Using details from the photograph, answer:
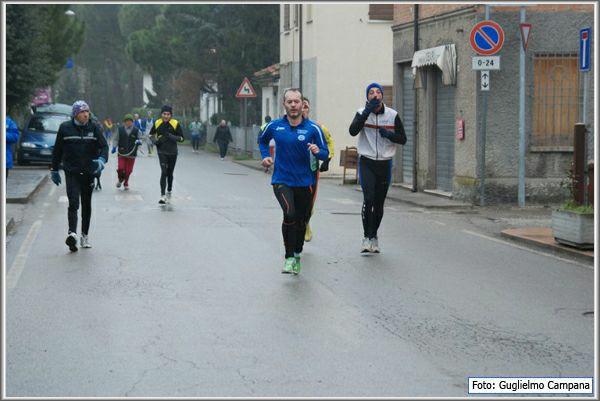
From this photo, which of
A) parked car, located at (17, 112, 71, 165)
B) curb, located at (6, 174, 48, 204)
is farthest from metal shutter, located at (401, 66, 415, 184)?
parked car, located at (17, 112, 71, 165)

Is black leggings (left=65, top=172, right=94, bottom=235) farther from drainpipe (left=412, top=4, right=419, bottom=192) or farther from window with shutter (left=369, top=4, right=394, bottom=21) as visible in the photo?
window with shutter (left=369, top=4, right=394, bottom=21)

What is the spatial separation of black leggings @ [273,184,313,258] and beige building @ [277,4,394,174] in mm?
26596

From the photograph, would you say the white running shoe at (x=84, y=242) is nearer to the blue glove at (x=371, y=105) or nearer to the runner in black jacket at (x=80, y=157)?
the runner in black jacket at (x=80, y=157)

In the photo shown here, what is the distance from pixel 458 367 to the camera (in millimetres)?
7402

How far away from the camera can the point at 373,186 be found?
1362 centimetres

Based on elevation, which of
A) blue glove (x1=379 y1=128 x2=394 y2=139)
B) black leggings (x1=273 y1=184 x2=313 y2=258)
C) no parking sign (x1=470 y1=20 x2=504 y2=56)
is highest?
no parking sign (x1=470 y1=20 x2=504 y2=56)

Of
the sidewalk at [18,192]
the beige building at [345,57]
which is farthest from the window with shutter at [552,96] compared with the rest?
the beige building at [345,57]

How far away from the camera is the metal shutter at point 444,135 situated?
79.2 feet

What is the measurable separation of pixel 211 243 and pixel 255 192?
10834mm

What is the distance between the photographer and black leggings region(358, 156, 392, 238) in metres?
13.6

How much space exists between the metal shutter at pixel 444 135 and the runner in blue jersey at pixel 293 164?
12362 mm

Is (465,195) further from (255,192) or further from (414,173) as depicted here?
(255,192)

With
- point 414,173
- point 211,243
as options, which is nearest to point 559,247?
point 211,243

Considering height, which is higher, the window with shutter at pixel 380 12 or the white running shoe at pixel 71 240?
the window with shutter at pixel 380 12
